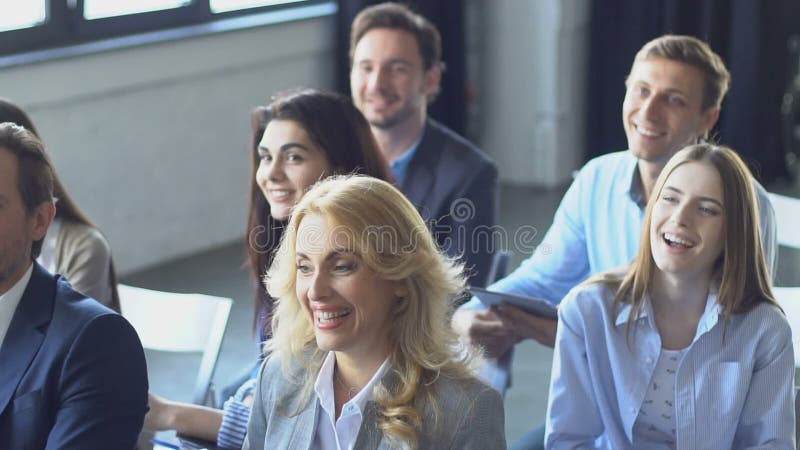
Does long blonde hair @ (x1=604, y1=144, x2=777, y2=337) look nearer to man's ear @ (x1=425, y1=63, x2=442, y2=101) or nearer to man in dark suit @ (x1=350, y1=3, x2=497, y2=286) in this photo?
man in dark suit @ (x1=350, y1=3, x2=497, y2=286)

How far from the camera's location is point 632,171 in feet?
10.1

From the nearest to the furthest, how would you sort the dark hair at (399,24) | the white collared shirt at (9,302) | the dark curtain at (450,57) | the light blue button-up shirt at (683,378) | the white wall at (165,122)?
the white collared shirt at (9,302) → the light blue button-up shirt at (683,378) → the dark hair at (399,24) → the white wall at (165,122) → the dark curtain at (450,57)

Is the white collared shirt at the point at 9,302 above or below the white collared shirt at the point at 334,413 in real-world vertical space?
above

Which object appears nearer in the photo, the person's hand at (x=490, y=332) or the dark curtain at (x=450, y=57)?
the person's hand at (x=490, y=332)

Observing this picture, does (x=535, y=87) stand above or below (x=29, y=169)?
below

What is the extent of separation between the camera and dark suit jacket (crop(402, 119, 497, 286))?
3.25 m

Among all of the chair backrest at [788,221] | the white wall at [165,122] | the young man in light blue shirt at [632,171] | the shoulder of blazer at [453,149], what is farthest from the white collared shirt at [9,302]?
the white wall at [165,122]

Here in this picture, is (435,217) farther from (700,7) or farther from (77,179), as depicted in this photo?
(700,7)

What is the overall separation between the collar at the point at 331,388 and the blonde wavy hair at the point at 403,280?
0.02 meters

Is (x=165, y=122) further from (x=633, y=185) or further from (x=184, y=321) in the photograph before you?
(x=633, y=185)

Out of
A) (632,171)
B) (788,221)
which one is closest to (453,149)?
(632,171)

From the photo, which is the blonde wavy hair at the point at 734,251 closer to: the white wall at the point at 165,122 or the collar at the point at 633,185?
the collar at the point at 633,185

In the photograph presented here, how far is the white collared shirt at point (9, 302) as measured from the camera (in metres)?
2.04

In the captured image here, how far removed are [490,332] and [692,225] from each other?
683 millimetres
